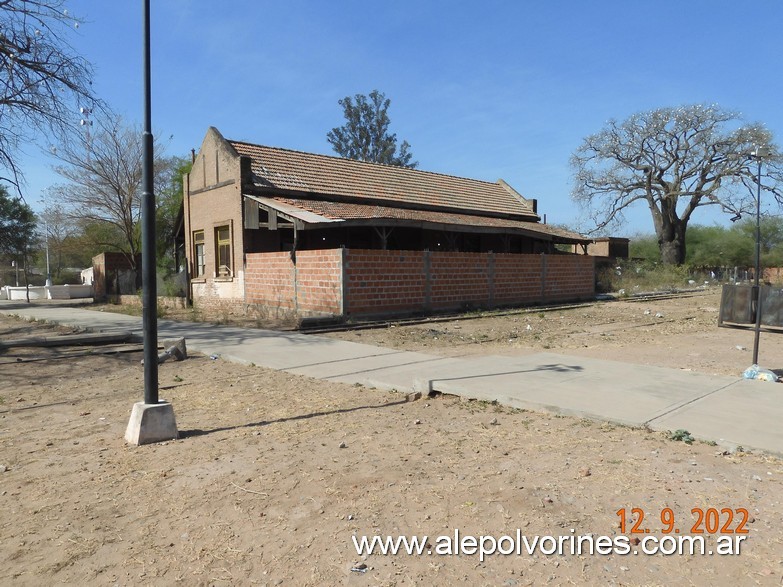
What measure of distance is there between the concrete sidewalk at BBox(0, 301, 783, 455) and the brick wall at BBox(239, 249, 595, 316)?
464 cm

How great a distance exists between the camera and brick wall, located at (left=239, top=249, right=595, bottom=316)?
50.2ft

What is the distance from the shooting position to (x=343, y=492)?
12.4 ft

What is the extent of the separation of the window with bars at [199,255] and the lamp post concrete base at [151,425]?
18.7 metres

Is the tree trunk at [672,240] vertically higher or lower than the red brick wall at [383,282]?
higher

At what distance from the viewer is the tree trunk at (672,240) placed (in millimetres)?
43062

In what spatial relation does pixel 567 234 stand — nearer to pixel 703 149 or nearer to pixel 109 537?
pixel 703 149

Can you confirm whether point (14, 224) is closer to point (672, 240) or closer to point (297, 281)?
point (297, 281)

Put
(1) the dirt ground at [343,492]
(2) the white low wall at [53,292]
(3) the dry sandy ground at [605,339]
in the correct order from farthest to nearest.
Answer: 1. (2) the white low wall at [53,292]
2. (3) the dry sandy ground at [605,339]
3. (1) the dirt ground at [343,492]

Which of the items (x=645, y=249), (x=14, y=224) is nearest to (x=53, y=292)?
(x=14, y=224)

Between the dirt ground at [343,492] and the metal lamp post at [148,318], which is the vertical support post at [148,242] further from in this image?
the dirt ground at [343,492]

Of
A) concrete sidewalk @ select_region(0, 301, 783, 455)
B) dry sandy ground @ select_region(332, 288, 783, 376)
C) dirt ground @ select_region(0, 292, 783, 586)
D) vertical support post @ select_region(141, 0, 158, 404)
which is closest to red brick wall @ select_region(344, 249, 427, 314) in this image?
dry sandy ground @ select_region(332, 288, 783, 376)

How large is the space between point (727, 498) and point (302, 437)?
341 cm

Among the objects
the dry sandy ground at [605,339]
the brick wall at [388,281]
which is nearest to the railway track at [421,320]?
the dry sandy ground at [605,339]

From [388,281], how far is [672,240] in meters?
35.7
